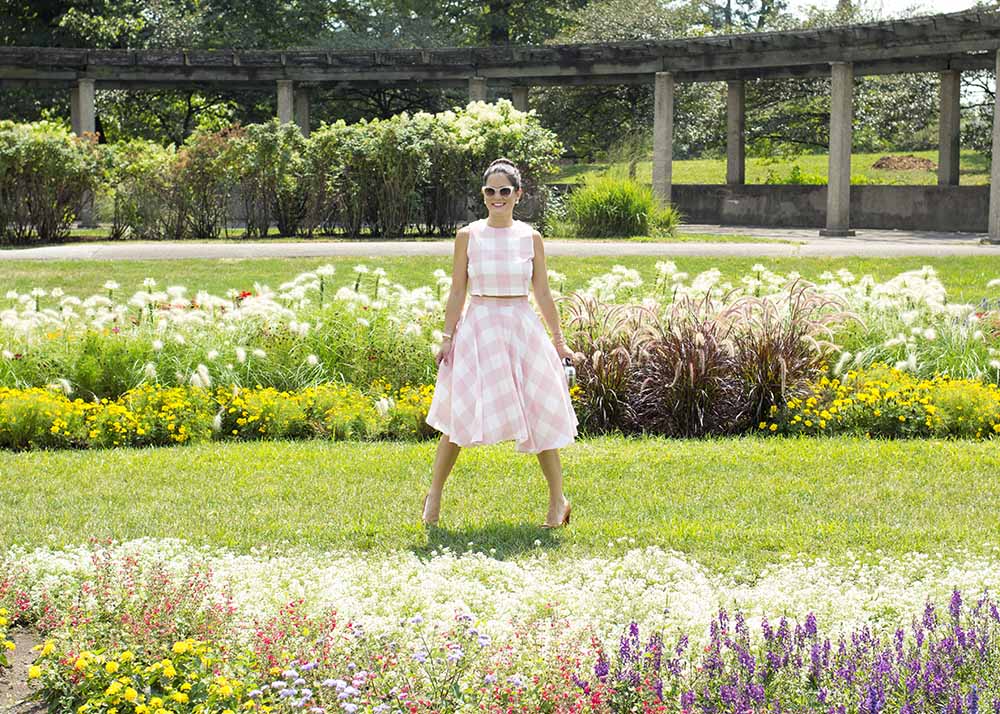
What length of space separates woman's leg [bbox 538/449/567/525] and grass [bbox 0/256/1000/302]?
8.88 meters

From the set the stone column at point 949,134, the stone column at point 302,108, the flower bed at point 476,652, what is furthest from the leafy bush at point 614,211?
the flower bed at point 476,652

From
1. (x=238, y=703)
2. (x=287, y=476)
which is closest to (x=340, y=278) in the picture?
(x=287, y=476)

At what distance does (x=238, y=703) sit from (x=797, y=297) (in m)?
6.53

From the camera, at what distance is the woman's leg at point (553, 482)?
6.68 metres

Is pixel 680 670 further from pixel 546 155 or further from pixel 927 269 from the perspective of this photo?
pixel 546 155

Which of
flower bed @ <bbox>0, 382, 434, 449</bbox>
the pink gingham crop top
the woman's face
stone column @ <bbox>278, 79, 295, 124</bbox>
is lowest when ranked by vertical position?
flower bed @ <bbox>0, 382, 434, 449</bbox>

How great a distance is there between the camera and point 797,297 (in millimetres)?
9945

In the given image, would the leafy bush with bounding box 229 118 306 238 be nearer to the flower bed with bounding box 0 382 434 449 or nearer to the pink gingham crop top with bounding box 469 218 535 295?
the flower bed with bounding box 0 382 434 449

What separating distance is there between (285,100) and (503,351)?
26.7 m

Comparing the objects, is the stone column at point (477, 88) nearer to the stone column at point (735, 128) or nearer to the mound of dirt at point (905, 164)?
the stone column at point (735, 128)

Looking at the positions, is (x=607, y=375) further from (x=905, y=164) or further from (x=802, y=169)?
(x=802, y=169)

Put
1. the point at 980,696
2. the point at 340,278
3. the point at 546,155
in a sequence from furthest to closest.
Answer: the point at 546,155
the point at 340,278
the point at 980,696

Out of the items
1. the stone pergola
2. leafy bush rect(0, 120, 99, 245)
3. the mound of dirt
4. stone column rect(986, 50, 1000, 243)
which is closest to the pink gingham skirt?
leafy bush rect(0, 120, 99, 245)

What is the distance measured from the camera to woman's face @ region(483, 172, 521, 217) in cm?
649
